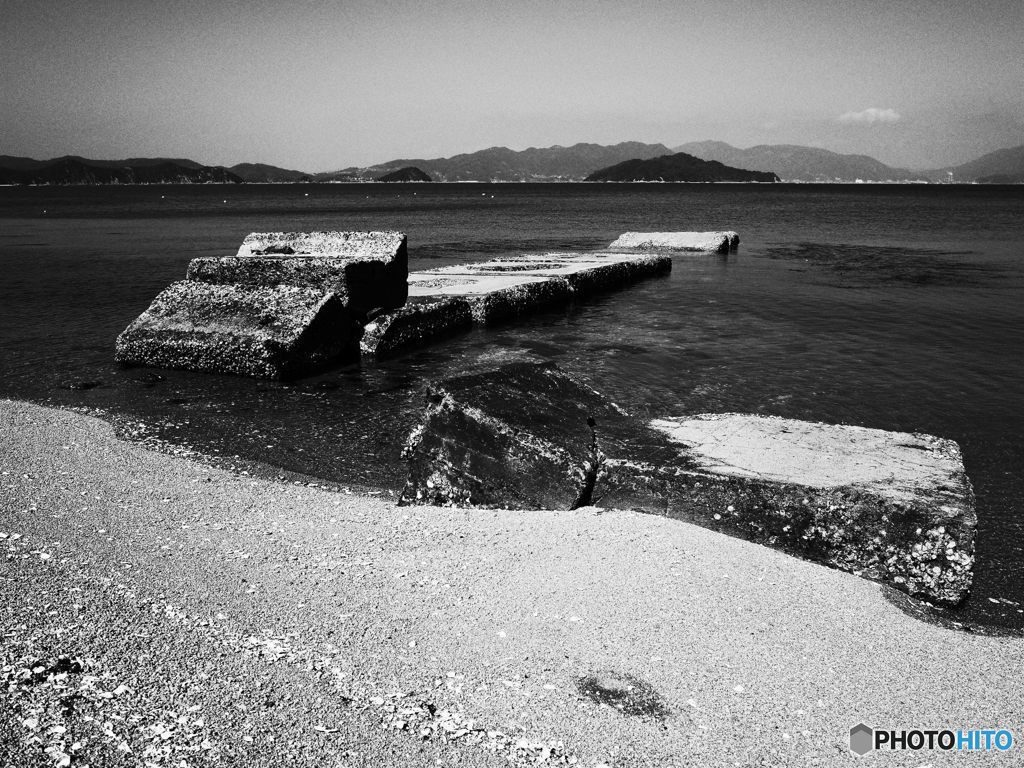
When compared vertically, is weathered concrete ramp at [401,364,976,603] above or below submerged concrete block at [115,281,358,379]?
below

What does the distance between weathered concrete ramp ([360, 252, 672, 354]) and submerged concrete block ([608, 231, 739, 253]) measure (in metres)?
4.67

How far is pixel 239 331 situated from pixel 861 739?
7.13 m

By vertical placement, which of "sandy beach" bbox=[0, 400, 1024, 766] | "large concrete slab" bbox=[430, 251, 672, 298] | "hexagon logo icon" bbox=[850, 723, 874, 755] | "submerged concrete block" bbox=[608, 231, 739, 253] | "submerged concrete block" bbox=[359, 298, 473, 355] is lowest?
"hexagon logo icon" bbox=[850, 723, 874, 755]

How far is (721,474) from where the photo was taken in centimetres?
412

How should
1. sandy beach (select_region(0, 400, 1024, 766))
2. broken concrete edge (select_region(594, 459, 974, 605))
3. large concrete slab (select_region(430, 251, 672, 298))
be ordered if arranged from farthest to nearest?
large concrete slab (select_region(430, 251, 672, 298)) → broken concrete edge (select_region(594, 459, 974, 605)) → sandy beach (select_region(0, 400, 1024, 766))

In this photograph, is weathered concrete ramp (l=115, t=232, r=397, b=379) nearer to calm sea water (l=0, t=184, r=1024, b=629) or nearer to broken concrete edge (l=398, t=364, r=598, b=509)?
calm sea water (l=0, t=184, r=1024, b=629)

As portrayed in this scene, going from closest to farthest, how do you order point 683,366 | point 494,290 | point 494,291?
point 683,366, point 494,291, point 494,290

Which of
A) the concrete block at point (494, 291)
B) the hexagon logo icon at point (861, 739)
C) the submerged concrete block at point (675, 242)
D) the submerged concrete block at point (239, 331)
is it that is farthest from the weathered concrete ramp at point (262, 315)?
Answer: the submerged concrete block at point (675, 242)

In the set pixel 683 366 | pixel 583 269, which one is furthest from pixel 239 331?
Answer: pixel 583 269

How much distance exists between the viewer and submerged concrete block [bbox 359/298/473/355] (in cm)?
920

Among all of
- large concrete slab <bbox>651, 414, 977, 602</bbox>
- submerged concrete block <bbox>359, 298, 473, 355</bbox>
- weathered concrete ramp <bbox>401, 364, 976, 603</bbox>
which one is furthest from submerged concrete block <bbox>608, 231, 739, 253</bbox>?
large concrete slab <bbox>651, 414, 977, 602</bbox>

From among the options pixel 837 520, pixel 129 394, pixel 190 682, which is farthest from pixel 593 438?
pixel 129 394

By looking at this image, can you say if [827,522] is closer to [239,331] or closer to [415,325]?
[239,331]

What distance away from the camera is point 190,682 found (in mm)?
2645
